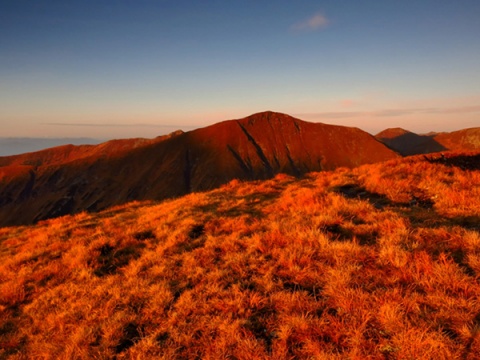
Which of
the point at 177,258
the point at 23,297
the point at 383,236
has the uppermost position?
the point at 383,236

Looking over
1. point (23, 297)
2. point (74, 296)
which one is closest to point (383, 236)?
point (74, 296)

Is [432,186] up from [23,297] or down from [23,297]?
up

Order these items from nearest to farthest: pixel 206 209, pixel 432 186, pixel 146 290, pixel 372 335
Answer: pixel 372 335
pixel 146 290
pixel 432 186
pixel 206 209

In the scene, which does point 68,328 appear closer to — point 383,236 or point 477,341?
point 477,341

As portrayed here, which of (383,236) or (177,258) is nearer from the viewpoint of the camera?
(383,236)

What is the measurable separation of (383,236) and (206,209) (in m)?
7.89

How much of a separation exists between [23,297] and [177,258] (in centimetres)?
413

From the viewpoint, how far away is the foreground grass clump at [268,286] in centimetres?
449

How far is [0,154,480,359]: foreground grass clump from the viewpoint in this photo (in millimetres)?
4488

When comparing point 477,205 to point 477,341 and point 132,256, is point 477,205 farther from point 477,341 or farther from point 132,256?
point 132,256

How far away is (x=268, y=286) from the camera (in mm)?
6035

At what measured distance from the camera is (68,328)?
5.87 meters

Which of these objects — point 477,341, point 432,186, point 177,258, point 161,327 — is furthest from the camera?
point 432,186

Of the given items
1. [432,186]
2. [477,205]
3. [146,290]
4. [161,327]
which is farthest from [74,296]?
[432,186]
